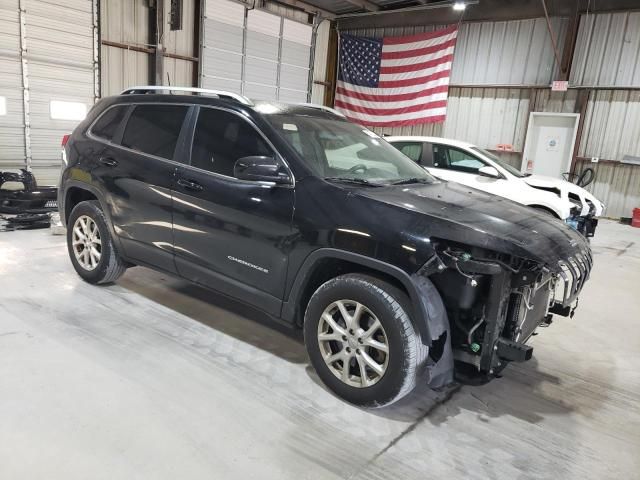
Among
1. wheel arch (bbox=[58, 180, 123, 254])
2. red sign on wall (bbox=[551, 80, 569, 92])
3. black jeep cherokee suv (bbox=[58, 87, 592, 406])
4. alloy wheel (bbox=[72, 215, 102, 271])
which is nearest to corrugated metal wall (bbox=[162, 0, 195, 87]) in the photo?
wheel arch (bbox=[58, 180, 123, 254])

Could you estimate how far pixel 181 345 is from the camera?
3.27 m

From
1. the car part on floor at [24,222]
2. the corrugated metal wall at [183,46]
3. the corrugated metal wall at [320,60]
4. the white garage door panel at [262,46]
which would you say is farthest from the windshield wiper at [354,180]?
the corrugated metal wall at [320,60]

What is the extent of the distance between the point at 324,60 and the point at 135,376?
564 inches

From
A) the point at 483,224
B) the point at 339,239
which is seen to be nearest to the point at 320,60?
the point at 339,239

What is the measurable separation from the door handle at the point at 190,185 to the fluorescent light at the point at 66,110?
7.83m

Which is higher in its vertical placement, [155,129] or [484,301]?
[155,129]

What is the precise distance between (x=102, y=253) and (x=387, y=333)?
268 centimetres

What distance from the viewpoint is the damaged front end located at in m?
2.35

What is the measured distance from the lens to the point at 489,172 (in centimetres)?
744

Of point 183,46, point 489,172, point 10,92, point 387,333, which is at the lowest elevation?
point 387,333

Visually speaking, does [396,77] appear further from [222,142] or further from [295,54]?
[222,142]

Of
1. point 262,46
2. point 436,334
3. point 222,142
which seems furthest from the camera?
point 262,46

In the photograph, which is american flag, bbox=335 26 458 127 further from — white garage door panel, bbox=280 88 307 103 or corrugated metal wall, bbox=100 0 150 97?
corrugated metal wall, bbox=100 0 150 97

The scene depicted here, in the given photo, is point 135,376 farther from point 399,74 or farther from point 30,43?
point 399,74
